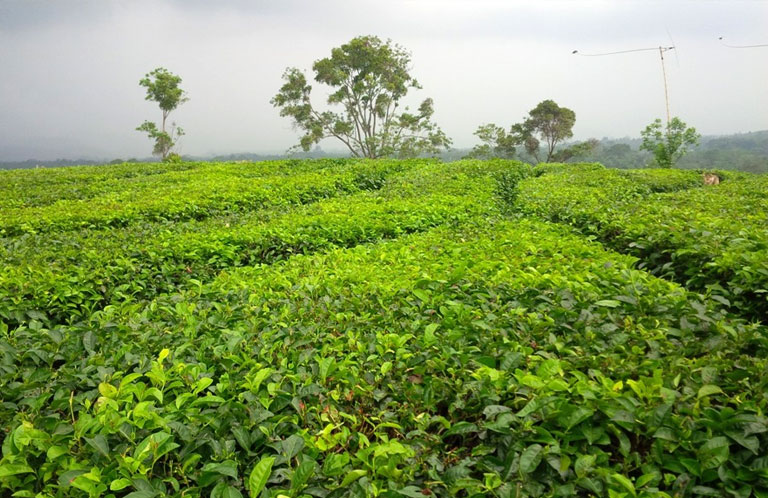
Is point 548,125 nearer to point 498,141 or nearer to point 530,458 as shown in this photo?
point 498,141

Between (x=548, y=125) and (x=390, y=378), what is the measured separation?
40047 mm

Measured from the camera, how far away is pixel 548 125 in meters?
37.3

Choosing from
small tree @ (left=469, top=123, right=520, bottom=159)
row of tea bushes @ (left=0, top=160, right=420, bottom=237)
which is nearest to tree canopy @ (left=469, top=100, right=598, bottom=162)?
small tree @ (left=469, top=123, right=520, bottom=159)

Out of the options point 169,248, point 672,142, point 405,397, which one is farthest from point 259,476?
point 672,142

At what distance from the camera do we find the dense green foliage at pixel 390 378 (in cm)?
145

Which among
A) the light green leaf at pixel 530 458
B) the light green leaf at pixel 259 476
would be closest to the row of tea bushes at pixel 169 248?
the light green leaf at pixel 259 476

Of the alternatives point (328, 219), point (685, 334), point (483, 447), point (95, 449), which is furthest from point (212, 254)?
point (685, 334)

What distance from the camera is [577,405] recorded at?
5.30 feet

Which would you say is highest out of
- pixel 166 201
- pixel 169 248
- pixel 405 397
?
pixel 166 201

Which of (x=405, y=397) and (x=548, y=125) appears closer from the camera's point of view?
(x=405, y=397)

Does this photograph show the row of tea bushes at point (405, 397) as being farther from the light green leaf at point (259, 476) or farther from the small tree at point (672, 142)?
the small tree at point (672, 142)

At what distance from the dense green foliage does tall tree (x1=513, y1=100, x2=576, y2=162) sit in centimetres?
3654

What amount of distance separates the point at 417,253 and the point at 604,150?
6490 centimetres

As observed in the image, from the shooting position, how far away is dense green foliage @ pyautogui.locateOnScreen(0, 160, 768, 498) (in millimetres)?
1448
